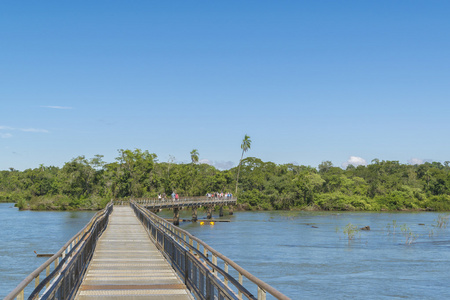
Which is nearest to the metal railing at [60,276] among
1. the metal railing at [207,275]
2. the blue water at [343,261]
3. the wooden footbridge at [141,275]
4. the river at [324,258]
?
the wooden footbridge at [141,275]

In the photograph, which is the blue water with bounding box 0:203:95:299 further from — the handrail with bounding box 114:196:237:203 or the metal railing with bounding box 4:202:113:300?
the metal railing with bounding box 4:202:113:300

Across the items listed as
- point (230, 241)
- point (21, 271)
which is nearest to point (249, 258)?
point (230, 241)

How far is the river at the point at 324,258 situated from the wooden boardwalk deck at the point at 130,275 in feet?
26.9

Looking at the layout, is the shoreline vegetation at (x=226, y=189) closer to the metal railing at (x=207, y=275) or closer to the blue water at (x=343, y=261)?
the blue water at (x=343, y=261)

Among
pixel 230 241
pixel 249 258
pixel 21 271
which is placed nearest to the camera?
pixel 21 271

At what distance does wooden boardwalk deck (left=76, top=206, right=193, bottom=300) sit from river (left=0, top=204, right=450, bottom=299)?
819 centimetres

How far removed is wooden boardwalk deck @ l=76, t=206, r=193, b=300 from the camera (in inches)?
452

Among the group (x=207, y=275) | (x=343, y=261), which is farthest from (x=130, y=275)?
(x=343, y=261)

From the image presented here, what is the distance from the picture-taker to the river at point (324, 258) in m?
26.5

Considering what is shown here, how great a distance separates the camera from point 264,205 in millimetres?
A: 107062

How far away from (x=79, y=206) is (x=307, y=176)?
47900 millimetres

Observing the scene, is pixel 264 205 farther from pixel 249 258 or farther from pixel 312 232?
pixel 249 258

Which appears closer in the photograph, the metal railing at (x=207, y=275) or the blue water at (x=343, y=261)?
the metal railing at (x=207, y=275)

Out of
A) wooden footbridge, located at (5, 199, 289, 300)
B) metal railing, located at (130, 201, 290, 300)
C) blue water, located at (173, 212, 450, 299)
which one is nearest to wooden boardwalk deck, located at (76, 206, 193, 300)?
wooden footbridge, located at (5, 199, 289, 300)
